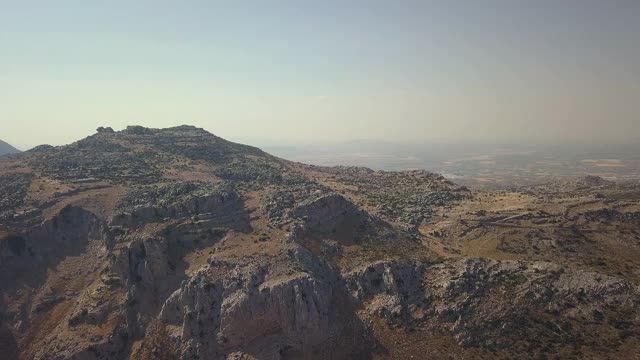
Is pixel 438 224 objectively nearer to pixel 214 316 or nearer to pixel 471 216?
pixel 471 216

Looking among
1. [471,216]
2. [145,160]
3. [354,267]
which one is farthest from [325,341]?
[145,160]

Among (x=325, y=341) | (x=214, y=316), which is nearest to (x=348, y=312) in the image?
(x=325, y=341)

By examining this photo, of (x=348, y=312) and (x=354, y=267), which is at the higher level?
(x=354, y=267)

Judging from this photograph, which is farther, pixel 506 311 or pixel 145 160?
pixel 145 160

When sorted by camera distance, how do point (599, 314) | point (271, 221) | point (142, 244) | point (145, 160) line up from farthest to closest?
point (145, 160) < point (271, 221) < point (142, 244) < point (599, 314)

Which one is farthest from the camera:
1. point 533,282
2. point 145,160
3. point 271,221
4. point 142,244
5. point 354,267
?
point 145,160

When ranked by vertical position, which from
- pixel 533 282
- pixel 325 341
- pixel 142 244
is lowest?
pixel 325 341

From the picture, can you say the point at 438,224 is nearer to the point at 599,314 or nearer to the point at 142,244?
the point at 599,314
